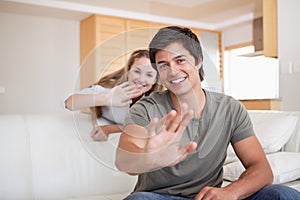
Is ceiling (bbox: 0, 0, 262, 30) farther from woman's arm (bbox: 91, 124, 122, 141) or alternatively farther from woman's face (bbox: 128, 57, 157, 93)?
woman's face (bbox: 128, 57, 157, 93)

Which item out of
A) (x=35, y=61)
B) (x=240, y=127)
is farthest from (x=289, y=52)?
(x=35, y=61)

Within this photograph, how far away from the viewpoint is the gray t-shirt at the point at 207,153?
959mm

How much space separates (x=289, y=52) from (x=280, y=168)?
1.71 m

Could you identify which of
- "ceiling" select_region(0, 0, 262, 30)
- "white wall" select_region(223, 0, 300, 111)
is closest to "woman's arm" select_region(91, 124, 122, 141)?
"white wall" select_region(223, 0, 300, 111)

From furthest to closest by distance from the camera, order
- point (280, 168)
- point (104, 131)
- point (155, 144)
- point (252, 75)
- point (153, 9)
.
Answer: point (153, 9)
point (252, 75)
point (280, 168)
point (104, 131)
point (155, 144)

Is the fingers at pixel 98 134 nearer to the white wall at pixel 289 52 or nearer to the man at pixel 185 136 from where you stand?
the man at pixel 185 136

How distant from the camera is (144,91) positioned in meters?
0.86

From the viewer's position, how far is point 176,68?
81cm

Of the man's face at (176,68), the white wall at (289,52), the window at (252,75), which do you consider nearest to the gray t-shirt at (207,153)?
the man's face at (176,68)

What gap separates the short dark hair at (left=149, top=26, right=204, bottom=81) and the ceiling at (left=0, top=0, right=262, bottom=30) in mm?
3291

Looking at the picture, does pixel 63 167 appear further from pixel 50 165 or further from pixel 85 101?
pixel 85 101

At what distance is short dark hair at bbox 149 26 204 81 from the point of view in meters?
0.82

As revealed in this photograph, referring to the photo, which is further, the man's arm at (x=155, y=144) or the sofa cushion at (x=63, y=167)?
the sofa cushion at (x=63, y=167)

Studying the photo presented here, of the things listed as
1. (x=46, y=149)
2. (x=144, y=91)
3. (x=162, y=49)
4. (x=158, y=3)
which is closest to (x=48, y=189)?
(x=46, y=149)
